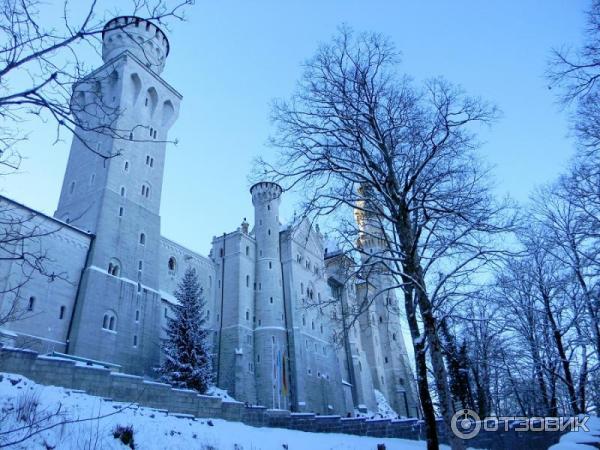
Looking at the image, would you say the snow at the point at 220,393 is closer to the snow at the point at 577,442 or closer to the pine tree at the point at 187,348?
the pine tree at the point at 187,348

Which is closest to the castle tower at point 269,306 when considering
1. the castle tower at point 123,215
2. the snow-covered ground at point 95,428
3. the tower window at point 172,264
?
the tower window at point 172,264

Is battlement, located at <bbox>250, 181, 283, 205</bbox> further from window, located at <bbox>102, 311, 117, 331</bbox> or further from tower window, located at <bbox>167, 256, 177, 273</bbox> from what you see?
window, located at <bbox>102, 311, 117, 331</bbox>

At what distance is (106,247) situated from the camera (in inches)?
1102

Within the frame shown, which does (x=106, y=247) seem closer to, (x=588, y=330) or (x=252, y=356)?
(x=252, y=356)

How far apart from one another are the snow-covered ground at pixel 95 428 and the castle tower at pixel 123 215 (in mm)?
14969

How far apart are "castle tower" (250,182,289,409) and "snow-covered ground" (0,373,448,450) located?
2379 centimetres

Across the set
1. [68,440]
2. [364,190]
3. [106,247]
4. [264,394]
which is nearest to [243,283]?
[264,394]

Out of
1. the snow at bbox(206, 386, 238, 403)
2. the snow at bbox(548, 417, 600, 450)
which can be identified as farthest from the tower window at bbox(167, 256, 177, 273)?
the snow at bbox(548, 417, 600, 450)

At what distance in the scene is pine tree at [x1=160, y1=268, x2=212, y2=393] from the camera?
26031 mm

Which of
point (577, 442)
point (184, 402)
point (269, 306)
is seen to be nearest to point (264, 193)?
point (269, 306)

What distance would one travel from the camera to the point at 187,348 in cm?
2720

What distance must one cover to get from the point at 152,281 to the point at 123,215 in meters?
5.32

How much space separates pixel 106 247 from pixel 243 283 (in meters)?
15.5

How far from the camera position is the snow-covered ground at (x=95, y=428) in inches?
273
